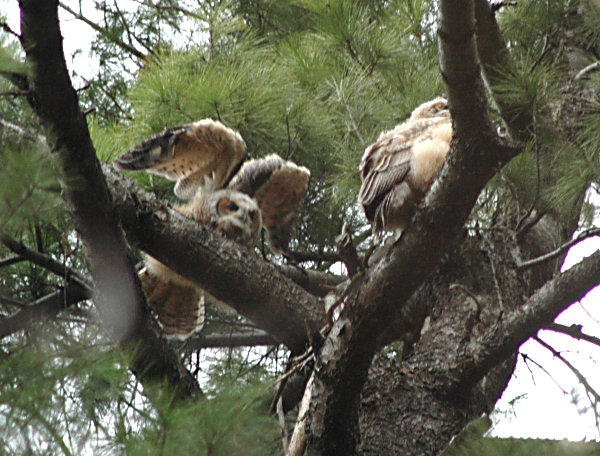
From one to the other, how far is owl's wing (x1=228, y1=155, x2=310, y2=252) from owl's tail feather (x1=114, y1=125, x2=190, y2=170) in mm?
453

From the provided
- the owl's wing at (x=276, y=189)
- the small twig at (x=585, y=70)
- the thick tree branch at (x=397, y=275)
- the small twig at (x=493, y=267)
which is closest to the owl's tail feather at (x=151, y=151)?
the owl's wing at (x=276, y=189)

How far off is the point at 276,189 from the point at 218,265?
0.97m

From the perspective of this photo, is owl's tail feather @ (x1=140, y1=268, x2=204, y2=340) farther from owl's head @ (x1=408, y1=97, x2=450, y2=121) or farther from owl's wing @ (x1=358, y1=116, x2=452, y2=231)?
owl's head @ (x1=408, y1=97, x2=450, y2=121)

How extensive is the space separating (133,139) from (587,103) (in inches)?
67.5

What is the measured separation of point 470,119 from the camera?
1770mm

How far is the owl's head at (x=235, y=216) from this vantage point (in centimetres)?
287

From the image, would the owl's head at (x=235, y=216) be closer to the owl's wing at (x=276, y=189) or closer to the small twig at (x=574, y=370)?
the owl's wing at (x=276, y=189)

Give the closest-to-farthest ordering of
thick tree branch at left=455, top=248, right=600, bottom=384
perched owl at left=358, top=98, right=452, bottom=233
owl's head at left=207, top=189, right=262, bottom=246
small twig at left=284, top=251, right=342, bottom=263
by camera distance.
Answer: thick tree branch at left=455, top=248, right=600, bottom=384, perched owl at left=358, top=98, right=452, bottom=233, owl's head at left=207, top=189, right=262, bottom=246, small twig at left=284, top=251, right=342, bottom=263

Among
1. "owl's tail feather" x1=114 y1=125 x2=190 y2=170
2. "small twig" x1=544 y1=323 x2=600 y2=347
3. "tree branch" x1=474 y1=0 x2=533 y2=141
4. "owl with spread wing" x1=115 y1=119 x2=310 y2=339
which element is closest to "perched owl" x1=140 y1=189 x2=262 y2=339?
"owl with spread wing" x1=115 y1=119 x2=310 y2=339

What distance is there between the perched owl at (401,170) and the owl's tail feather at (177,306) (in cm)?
96

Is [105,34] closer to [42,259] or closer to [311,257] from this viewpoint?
[311,257]

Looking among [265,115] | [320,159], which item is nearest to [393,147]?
[265,115]

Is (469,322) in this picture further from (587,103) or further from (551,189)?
(587,103)

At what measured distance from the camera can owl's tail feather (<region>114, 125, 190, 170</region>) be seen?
2617mm
